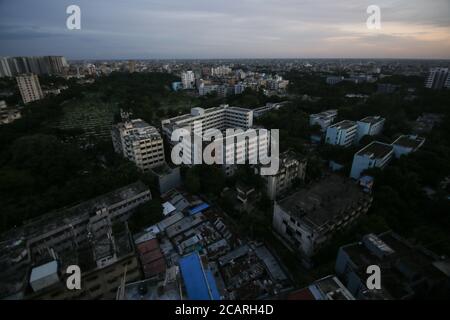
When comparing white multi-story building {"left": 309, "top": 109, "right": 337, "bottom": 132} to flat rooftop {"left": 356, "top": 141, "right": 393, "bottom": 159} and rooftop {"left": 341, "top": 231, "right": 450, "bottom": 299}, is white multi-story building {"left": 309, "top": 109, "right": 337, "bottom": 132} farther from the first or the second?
rooftop {"left": 341, "top": 231, "right": 450, "bottom": 299}

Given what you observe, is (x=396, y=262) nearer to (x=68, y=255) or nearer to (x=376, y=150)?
(x=376, y=150)

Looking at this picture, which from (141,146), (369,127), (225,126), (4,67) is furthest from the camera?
(4,67)

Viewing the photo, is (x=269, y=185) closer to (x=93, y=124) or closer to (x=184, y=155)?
(x=184, y=155)

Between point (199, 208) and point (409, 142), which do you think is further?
point (409, 142)

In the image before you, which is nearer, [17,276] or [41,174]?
[17,276]

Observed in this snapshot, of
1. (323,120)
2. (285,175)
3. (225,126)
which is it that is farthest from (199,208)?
(323,120)
